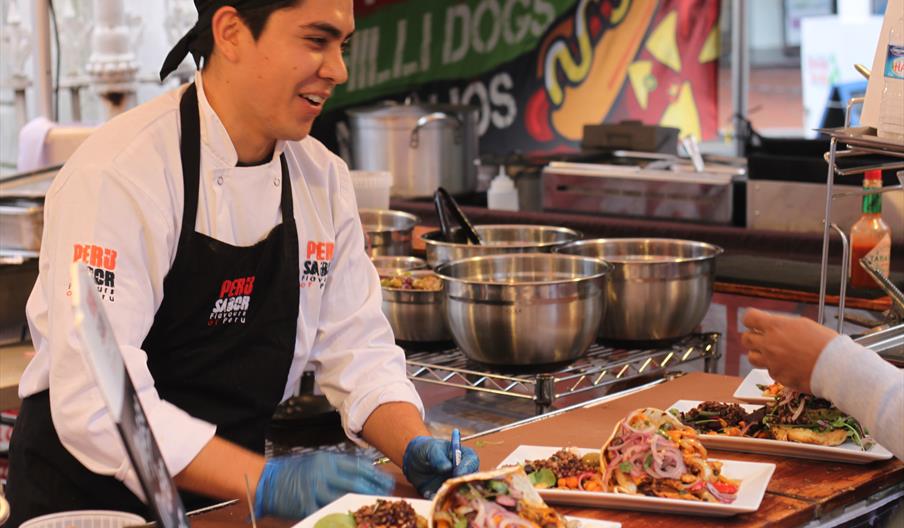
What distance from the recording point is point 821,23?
24.3 ft

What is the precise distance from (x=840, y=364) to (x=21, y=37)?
19.1ft

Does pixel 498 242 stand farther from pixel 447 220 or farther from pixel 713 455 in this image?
pixel 713 455

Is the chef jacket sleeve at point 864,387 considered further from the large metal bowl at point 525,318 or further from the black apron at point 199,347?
the black apron at point 199,347

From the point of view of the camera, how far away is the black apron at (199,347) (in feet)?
6.69

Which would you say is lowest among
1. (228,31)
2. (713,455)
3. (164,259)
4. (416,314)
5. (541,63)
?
(713,455)

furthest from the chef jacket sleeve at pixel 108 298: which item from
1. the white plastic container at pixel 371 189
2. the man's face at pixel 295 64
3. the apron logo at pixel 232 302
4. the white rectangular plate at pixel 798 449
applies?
the white plastic container at pixel 371 189

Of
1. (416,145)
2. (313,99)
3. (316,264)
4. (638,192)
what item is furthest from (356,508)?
(416,145)

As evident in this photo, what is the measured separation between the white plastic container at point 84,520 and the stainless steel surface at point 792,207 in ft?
10.2

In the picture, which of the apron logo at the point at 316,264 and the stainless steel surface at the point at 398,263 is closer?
the apron logo at the point at 316,264

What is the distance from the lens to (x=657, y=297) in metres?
2.73

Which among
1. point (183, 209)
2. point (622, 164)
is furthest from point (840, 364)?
point (622, 164)

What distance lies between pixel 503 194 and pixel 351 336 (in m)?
3.06

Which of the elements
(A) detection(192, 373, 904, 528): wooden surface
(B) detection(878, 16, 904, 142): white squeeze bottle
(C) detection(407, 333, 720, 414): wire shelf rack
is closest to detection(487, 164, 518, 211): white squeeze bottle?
(C) detection(407, 333, 720, 414): wire shelf rack

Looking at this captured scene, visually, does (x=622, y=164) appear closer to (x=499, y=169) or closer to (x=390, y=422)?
(x=499, y=169)
